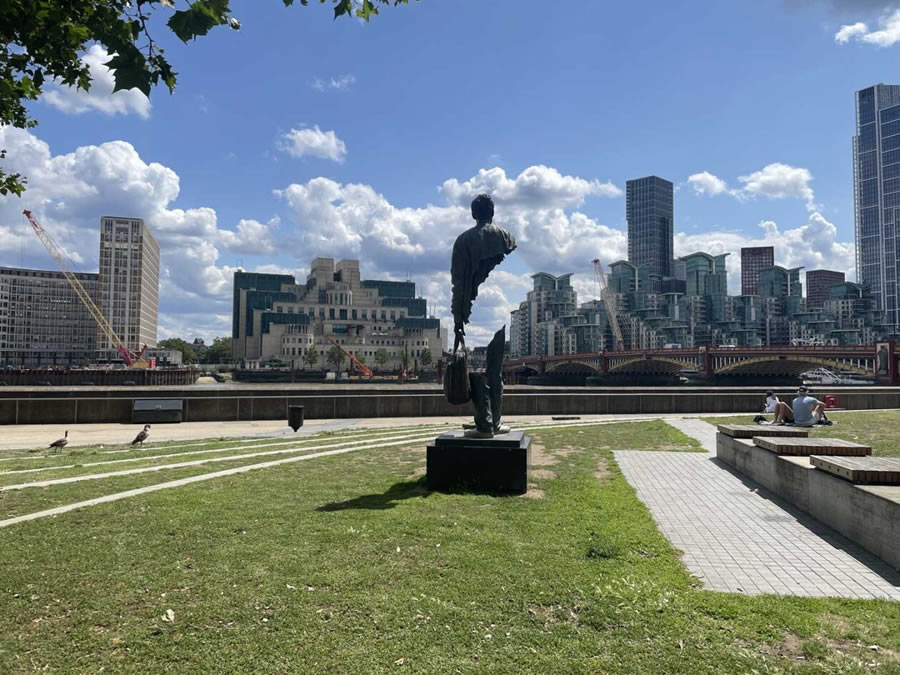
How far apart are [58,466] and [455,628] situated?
10.2 m

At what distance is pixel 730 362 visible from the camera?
275 feet

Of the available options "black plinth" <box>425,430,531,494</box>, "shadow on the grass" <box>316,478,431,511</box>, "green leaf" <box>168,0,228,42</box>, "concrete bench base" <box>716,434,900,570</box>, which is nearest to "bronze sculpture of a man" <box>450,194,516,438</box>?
"black plinth" <box>425,430,531,494</box>

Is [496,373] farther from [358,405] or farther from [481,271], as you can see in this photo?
[358,405]

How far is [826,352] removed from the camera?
64.7 m

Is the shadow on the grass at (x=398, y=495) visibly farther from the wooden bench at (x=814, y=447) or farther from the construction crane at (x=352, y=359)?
the construction crane at (x=352, y=359)

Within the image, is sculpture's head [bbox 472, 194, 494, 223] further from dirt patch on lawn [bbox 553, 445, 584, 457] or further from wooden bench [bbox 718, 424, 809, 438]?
wooden bench [bbox 718, 424, 809, 438]

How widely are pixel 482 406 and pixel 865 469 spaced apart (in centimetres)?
514

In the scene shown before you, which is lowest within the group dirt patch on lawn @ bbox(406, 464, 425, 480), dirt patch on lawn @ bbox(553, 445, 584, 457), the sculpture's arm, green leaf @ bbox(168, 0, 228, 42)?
dirt patch on lawn @ bbox(553, 445, 584, 457)

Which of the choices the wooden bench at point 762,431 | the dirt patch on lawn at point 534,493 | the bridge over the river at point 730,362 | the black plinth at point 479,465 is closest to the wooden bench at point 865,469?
the wooden bench at point 762,431

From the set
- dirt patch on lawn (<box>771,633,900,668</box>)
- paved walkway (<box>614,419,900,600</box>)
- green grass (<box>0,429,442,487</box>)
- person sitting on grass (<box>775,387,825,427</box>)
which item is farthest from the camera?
person sitting on grass (<box>775,387,825,427</box>)

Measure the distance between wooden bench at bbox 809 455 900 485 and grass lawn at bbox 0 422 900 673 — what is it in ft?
7.68

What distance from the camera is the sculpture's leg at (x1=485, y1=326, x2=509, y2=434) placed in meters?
10.0

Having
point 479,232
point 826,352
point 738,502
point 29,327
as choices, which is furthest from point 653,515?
point 29,327

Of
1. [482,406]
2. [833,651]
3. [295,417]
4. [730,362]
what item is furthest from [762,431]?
[730,362]
